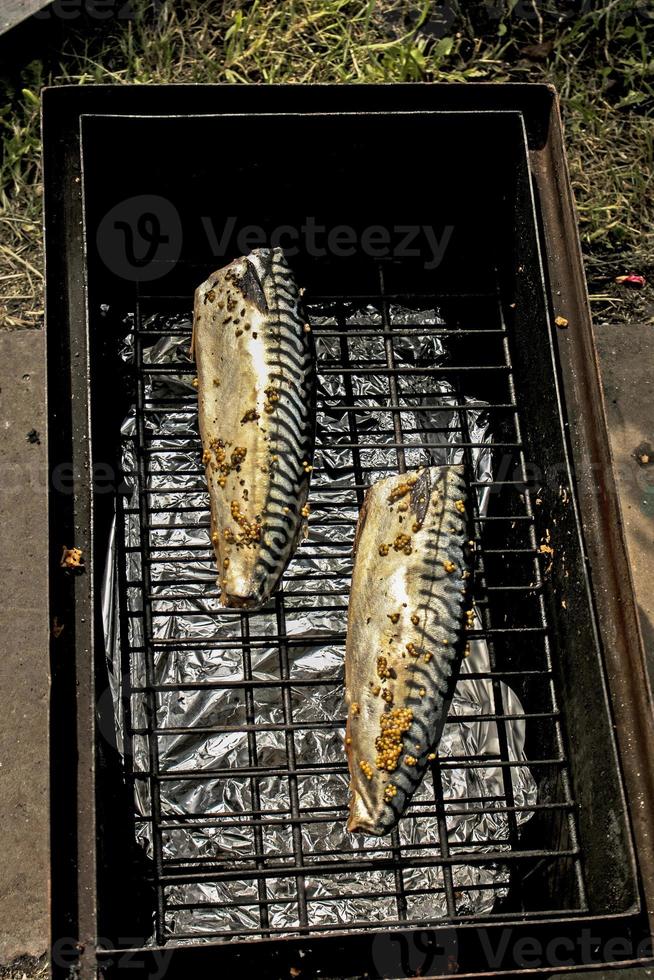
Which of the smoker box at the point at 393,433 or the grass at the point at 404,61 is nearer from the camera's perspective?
the smoker box at the point at 393,433

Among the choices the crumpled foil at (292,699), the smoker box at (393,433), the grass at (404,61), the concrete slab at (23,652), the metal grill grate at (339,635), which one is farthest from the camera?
the grass at (404,61)

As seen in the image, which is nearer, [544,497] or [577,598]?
[577,598]

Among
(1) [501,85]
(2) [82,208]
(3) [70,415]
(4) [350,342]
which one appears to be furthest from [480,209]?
(3) [70,415]

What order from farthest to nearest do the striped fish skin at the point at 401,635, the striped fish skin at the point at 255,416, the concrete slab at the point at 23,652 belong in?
the concrete slab at the point at 23,652 < the striped fish skin at the point at 255,416 < the striped fish skin at the point at 401,635

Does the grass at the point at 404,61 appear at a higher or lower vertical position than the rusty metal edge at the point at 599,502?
higher

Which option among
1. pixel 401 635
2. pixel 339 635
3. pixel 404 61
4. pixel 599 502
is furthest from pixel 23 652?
pixel 404 61

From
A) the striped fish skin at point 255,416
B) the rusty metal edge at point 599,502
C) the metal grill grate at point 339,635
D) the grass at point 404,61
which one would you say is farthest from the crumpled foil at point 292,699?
the grass at point 404,61

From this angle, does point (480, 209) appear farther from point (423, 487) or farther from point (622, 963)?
point (622, 963)

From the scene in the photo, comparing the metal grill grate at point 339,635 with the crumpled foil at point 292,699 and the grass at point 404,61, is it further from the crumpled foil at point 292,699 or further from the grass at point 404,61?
the grass at point 404,61

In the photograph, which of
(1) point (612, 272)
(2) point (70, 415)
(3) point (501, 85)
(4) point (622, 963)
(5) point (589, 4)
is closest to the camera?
(4) point (622, 963)
